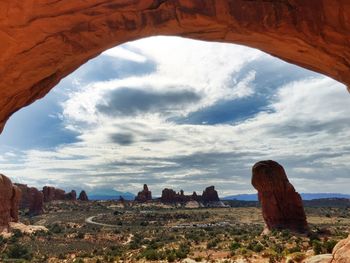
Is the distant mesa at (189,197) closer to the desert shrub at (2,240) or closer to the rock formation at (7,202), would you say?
the rock formation at (7,202)

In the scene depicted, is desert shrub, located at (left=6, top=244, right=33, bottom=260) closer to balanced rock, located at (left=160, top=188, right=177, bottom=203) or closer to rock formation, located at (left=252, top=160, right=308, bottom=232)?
rock formation, located at (left=252, top=160, right=308, bottom=232)

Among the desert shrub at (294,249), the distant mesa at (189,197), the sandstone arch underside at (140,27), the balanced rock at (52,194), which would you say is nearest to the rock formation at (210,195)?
the distant mesa at (189,197)

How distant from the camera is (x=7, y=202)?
169 feet

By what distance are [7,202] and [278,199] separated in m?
38.9

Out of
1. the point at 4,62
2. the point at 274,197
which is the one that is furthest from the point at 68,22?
the point at 274,197

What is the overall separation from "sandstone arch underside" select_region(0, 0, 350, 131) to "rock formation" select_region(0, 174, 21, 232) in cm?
4552

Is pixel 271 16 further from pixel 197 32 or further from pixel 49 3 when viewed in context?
pixel 49 3

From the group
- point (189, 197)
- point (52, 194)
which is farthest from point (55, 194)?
point (189, 197)

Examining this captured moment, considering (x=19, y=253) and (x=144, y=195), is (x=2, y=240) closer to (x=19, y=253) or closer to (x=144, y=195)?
(x=19, y=253)

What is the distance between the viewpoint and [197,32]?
10.3 m

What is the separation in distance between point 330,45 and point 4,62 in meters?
9.23

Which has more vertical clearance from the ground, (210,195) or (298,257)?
(210,195)

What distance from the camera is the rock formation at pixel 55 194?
117 meters

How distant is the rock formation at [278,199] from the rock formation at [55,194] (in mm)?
95866
